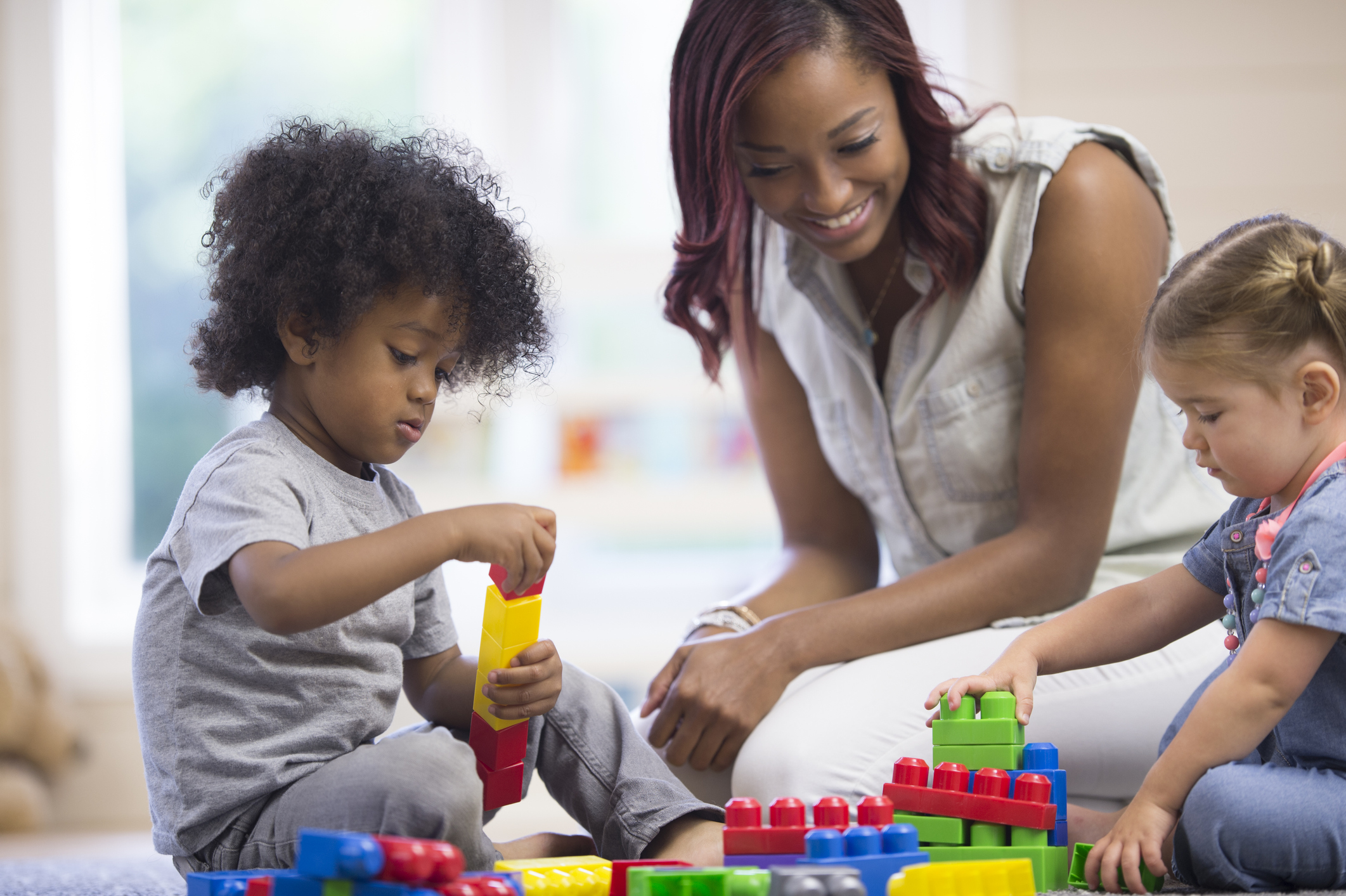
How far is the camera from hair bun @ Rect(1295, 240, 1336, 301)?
0.91 meters

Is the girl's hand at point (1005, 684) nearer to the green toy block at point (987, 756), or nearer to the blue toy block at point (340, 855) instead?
the green toy block at point (987, 756)

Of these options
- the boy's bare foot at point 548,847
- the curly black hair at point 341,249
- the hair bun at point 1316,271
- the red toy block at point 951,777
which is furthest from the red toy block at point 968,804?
the curly black hair at point 341,249

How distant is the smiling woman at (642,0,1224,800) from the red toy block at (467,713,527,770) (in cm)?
22

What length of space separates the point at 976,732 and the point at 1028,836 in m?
0.09

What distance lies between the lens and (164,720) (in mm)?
897

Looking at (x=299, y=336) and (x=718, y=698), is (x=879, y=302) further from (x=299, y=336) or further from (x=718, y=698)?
(x=299, y=336)

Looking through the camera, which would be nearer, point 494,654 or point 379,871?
point 379,871

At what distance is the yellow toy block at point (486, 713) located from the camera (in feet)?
3.23

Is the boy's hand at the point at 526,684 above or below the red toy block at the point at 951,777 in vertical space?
above

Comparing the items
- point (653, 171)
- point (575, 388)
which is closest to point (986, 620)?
point (575, 388)

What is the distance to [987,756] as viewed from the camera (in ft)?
2.97

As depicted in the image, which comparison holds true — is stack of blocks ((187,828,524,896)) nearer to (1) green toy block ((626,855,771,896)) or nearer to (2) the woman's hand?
(1) green toy block ((626,855,771,896))

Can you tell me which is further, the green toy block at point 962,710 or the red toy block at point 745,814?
the green toy block at point 962,710

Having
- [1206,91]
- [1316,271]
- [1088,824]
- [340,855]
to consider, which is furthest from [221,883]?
[1206,91]
